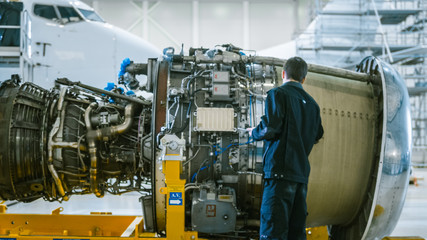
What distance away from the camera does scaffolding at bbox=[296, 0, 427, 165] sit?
477 inches

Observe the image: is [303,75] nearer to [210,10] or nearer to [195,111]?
[195,111]

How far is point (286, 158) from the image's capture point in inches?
108

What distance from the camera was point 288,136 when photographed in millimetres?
2775

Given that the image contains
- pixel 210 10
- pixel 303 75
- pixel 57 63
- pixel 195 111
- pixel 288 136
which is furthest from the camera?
pixel 210 10

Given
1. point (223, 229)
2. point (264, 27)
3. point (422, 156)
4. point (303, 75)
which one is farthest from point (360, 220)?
point (264, 27)

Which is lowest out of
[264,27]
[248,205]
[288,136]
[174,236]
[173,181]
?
[174,236]

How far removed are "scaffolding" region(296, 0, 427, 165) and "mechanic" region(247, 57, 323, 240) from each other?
10.4 m

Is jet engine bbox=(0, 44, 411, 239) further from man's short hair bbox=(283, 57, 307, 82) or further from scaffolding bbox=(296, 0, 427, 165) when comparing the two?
scaffolding bbox=(296, 0, 427, 165)

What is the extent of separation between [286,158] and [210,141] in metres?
0.87

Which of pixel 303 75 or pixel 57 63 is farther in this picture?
pixel 57 63

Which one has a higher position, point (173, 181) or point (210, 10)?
point (210, 10)

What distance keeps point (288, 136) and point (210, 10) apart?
19.5 metres

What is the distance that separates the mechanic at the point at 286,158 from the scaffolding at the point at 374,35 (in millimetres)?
10396

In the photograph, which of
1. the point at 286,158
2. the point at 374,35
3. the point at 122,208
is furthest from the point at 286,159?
the point at 374,35
